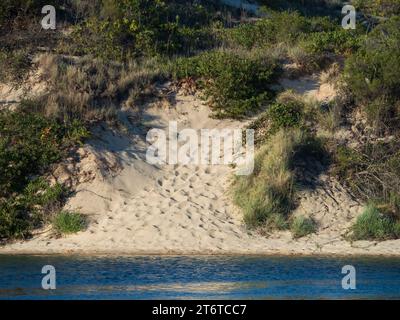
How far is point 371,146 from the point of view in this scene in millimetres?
21188

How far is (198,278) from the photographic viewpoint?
15.7m

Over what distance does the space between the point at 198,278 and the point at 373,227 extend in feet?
15.2

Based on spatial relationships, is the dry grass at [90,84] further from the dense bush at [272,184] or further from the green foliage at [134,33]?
the dense bush at [272,184]

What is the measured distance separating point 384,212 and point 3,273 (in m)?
7.91

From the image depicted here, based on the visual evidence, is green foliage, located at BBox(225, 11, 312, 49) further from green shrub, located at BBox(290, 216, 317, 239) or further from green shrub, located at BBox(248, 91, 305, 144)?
green shrub, located at BBox(290, 216, 317, 239)

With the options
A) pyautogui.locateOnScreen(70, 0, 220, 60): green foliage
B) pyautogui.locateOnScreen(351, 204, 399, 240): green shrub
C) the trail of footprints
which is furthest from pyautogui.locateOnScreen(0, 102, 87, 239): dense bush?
pyautogui.locateOnScreen(351, 204, 399, 240): green shrub

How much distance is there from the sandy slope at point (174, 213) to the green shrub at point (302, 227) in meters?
0.13

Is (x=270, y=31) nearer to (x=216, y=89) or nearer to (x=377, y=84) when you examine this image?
(x=216, y=89)

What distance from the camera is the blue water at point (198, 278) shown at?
1464 cm

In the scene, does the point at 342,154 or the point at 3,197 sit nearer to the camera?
the point at 3,197

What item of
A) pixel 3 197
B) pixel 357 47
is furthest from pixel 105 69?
pixel 357 47

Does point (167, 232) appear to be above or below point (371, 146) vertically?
below

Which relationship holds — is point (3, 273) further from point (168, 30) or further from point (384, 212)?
point (168, 30)

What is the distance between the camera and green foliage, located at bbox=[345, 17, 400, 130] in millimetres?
21750
